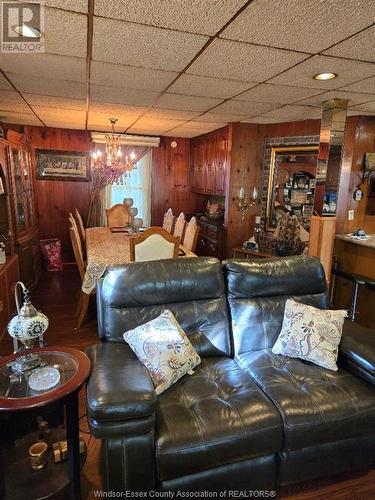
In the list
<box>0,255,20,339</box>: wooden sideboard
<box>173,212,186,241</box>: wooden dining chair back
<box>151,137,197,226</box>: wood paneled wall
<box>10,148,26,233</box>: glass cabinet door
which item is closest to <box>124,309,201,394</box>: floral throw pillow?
<box>0,255,20,339</box>: wooden sideboard

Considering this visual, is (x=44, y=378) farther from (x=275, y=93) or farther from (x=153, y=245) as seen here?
(x=275, y=93)

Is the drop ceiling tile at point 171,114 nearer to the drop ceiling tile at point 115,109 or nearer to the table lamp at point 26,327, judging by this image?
the drop ceiling tile at point 115,109

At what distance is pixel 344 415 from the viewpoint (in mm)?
1613

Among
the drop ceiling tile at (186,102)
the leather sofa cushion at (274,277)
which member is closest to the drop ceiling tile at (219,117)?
the drop ceiling tile at (186,102)

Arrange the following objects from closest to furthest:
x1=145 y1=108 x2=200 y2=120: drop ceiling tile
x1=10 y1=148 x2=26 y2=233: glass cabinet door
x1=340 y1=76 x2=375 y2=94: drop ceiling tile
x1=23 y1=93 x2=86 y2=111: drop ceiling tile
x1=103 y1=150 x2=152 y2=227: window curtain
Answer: x1=340 y1=76 x2=375 y2=94: drop ceiling tile, x1=23 y1=93 x2=86 y2=111: drop ceiling tile, x1=145 y1=108 x2=200 y2=120: drop ceiling tile, x1=10 y1=148 x2=26 y2=233: glass cabinet door, x1=103 y1=150 x2=152 y2=227: window curtain

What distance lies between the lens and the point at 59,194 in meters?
5.73

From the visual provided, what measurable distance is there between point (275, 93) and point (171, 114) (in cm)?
151

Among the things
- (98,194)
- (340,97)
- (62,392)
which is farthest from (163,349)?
(98,194)

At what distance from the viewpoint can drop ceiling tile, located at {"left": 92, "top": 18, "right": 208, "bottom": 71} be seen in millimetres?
1715

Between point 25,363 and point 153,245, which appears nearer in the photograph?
point 25,363

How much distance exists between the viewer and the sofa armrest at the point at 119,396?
1.37m

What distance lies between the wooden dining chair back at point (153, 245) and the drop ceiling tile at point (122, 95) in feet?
4.19

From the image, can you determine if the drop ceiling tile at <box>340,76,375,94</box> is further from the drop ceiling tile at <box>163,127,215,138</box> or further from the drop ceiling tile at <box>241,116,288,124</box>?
the drop ceiling tile at <box>163,127,215,138</box>

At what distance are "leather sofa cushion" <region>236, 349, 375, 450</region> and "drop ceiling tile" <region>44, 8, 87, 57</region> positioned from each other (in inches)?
84.4
